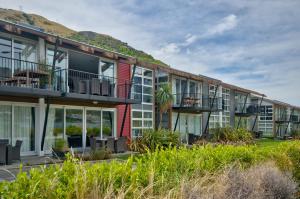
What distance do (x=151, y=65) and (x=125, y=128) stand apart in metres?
4.52

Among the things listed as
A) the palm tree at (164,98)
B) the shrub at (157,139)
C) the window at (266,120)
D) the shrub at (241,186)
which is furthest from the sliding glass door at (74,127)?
the window at (266,120)

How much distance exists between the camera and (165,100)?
22.4 meters

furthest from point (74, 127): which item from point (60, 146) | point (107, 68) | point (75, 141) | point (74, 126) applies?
point (107, 68)

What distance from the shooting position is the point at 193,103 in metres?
25.7

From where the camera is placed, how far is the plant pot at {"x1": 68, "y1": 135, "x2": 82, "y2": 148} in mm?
16766

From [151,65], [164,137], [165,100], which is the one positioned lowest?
[164,137]

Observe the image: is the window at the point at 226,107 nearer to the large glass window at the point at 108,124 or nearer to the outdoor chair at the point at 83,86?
the large glass window at the point at 108,124

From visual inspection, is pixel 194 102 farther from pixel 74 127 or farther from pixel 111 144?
pixel 74 127

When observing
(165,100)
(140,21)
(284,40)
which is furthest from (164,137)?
(284,40)

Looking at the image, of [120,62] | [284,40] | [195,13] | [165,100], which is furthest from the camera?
[165,100]

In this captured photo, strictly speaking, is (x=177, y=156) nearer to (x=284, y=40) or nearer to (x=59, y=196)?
(x=59, y=196)

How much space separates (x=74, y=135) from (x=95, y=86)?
3.00 metres

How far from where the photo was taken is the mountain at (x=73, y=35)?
246 ft

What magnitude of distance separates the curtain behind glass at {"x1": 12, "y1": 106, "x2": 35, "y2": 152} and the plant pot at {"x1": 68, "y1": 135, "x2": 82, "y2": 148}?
2.09m
